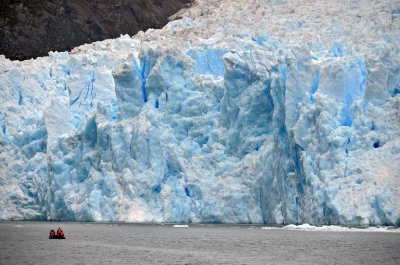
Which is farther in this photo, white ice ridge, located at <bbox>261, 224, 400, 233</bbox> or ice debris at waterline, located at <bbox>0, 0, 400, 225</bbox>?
ice debris at waterline, located at <bbox>0, 0, 400, 225</bbox>

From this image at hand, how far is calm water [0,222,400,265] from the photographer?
29953 mm

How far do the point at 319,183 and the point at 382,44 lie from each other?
303 inches

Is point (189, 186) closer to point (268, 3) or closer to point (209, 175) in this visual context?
point (209, 175)

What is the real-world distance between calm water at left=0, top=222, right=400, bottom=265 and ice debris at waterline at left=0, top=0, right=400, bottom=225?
56.1 inches

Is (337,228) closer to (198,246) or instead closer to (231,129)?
(198,246)

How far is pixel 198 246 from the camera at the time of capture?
34.8 m

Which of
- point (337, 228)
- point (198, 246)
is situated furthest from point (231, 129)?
point (198, 246)

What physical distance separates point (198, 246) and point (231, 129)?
39.0 feet

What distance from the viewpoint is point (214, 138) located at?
4616cm

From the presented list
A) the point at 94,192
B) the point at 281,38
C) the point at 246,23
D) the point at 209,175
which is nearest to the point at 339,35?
the point at 281,38

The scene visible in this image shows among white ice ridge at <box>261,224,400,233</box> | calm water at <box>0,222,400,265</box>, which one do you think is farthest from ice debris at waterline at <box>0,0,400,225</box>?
calm water at <box>0,222,400,265</box>

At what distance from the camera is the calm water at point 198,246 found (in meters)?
30.0

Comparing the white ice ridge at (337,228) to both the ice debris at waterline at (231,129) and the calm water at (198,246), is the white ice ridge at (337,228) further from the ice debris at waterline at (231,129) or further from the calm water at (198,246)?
the ice debris at waterline at (231,129)

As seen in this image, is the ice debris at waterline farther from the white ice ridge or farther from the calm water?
the calm water
